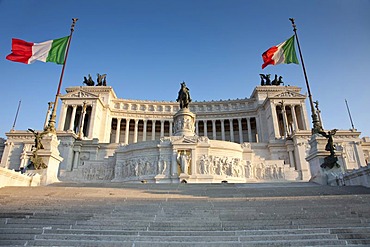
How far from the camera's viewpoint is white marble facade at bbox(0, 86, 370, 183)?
2438 centimetres

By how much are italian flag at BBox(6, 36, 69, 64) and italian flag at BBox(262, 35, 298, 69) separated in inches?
692

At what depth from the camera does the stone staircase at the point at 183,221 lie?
6.22 metres

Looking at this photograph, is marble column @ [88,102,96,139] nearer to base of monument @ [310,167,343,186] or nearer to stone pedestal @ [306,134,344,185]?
stone pedestal @ [306,134,344,185]

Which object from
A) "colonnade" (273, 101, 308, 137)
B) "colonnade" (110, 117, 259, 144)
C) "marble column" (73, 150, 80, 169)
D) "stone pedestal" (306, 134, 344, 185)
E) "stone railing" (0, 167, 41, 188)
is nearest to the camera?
"stone railing" (0, 167, 41, 188)

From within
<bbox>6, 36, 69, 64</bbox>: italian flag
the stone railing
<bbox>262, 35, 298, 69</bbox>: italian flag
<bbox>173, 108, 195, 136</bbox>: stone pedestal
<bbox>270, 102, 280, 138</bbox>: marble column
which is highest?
<bbox>270, 102, 280, 138</bbox>: marble column

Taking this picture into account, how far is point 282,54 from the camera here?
22.8 m

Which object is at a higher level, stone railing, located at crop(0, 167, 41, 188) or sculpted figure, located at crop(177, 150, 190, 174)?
sculpted figure, located at crop(177, 150, 190, 174)

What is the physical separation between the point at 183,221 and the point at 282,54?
19.9 meters

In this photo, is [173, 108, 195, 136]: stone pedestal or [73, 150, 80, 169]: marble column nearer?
[173, 108, 195, 136]: stone pedestal


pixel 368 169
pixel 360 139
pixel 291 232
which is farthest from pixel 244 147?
pixel 360 139

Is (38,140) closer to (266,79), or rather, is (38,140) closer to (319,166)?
(319,166)

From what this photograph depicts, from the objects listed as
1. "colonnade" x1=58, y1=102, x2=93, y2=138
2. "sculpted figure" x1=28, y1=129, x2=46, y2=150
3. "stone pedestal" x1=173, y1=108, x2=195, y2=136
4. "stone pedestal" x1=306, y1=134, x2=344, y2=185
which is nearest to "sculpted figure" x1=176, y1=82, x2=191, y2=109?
"stone pedestal" x1=173, y1=108, x2=195, y2=136

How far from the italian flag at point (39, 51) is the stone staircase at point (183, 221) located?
12.5m

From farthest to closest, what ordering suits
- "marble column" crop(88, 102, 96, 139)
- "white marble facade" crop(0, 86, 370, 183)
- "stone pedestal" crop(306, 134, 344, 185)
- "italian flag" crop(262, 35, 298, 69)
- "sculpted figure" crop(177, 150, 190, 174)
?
"marble column" crop(88, 102, 96, 139) → "white marble facade" crop(0, 86, 370, 183) → "sculpted figure" crop(177, 150, 190, 174) → "italian flag" crop(262, 35, 298, 69) → "stone pedestal" crop(306, 134, 344, 185)
